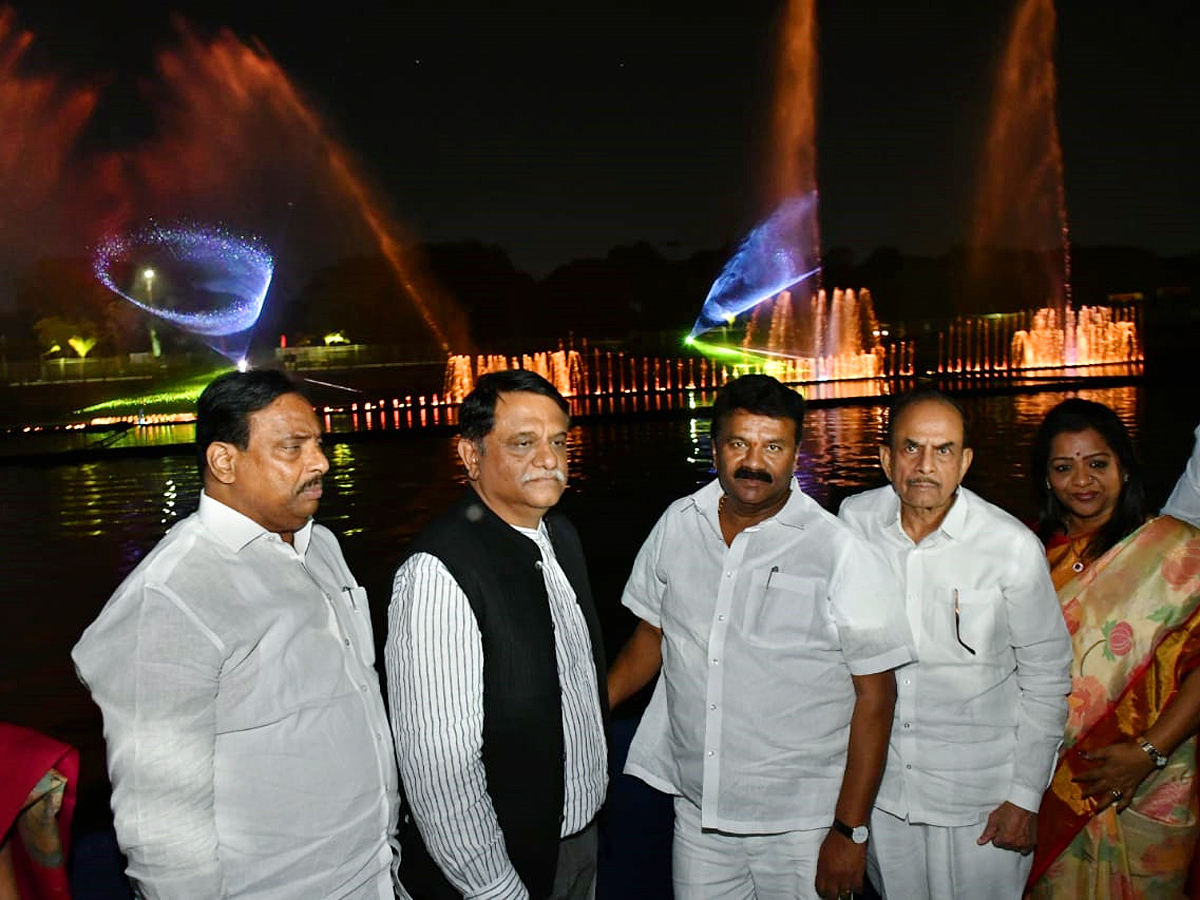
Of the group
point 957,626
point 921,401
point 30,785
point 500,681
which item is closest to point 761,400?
point 921,401

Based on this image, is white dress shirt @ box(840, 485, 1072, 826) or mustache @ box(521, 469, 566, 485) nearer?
mustache @ box(521, 469, 566, 485)

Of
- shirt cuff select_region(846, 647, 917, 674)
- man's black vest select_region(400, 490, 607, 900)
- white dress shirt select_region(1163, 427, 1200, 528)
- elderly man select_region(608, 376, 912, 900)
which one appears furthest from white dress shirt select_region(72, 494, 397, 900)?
white dress shirt select_region(1163, 427, 1200, 528)

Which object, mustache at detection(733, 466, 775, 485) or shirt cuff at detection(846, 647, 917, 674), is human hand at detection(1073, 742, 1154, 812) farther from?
mustache at detection(733, 466, 775, 485)

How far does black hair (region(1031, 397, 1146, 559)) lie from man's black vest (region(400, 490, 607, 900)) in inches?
74.4

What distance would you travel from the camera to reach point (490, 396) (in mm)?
2736

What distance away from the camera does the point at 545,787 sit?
8.25 feet

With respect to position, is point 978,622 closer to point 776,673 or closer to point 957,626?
point 957,626

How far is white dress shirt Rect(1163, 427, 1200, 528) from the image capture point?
12.5ft

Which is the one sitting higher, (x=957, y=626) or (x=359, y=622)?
(x=359, y=622)

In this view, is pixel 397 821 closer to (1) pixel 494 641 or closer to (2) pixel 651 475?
(1) pixel 494 641

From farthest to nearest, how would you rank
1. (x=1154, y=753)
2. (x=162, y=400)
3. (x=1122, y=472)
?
(x=162, y=400)
(x=1122, y=472)
(x=1154, y=753)

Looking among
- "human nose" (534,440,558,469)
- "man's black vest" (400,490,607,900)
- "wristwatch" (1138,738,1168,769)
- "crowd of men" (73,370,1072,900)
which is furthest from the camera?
"wristwatch" (1138,738,1168,769)

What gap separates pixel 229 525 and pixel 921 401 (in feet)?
6.61

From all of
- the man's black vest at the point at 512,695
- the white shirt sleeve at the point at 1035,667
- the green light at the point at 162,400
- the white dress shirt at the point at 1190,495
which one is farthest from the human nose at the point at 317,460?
the green light at the point at 162,400
